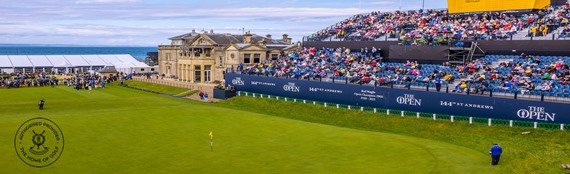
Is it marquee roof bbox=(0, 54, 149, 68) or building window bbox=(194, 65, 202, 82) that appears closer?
building window bbox=(194, 65, 202, 82)

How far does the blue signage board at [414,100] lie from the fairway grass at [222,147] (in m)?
6.97

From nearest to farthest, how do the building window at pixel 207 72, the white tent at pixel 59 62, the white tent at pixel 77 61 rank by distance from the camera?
the building window at pixel 207 72, the white tent at pixel 59 62, the white tent at pixel 77 61

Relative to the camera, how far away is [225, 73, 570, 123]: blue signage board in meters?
39.6

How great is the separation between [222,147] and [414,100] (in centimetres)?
2008

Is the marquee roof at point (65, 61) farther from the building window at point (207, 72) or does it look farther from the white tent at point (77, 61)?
the building window at point (207, 72)

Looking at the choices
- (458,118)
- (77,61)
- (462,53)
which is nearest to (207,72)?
(77,61)

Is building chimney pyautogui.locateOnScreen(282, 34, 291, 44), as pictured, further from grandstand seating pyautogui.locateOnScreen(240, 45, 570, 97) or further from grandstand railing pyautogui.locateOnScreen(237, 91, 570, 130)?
grandstand railing pyautogui.locateOnScreen(237, 91, 570, 130)

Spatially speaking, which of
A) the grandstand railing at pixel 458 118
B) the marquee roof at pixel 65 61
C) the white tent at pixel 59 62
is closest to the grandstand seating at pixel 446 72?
the grandstand railing at pixel 458 118

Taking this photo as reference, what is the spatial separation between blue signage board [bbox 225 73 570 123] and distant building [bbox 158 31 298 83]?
62.6ft

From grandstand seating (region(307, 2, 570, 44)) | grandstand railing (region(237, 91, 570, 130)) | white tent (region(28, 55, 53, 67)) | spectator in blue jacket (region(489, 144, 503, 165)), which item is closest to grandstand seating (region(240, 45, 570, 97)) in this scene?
grandstand railing (region(237, 91, 570, 130))

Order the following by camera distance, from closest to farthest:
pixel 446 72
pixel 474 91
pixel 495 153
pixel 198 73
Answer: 1. pixel 495 153
2. pixel 474 91
3. pixel 446 72
4. pixel 198 73

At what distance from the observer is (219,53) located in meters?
90.9

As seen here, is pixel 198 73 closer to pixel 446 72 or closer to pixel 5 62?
pixel 5 62

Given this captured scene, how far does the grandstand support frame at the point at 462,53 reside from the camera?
5219cm
